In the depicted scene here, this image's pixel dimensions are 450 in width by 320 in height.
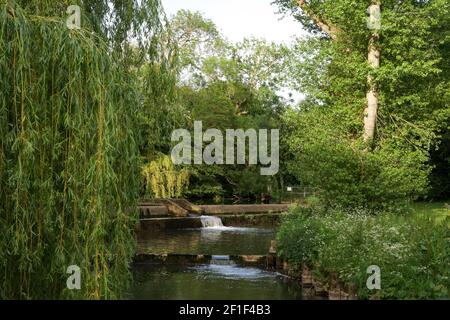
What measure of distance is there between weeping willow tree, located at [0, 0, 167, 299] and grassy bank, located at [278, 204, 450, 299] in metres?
4.41

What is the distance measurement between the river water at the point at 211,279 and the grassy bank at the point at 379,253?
2.65 ft

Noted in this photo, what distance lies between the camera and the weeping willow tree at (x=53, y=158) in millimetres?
5883

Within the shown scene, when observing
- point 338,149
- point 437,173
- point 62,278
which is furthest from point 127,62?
point 437,173

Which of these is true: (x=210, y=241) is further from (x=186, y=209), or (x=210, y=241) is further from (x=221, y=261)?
(x=186, y=209)

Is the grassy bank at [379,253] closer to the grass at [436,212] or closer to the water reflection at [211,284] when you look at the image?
the water reflection at [211,284]

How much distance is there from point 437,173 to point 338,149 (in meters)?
17.6

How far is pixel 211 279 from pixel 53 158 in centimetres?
772

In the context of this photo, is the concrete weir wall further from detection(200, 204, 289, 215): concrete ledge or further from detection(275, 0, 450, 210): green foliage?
detection(275, 0, 450, 210): green foliage

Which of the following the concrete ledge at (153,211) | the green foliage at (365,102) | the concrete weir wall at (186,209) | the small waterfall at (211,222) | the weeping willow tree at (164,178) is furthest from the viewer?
the weeping willow tree at (164,178)

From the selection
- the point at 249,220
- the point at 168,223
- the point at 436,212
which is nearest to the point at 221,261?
the point at 436,212

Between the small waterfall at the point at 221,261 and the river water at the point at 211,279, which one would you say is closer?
the river water at the point at 211,279

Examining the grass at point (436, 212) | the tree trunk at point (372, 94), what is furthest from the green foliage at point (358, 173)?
the tree trunk at point (372, 94)

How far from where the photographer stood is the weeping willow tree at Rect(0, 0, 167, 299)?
588 centimetres

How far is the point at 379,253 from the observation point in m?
9.66
